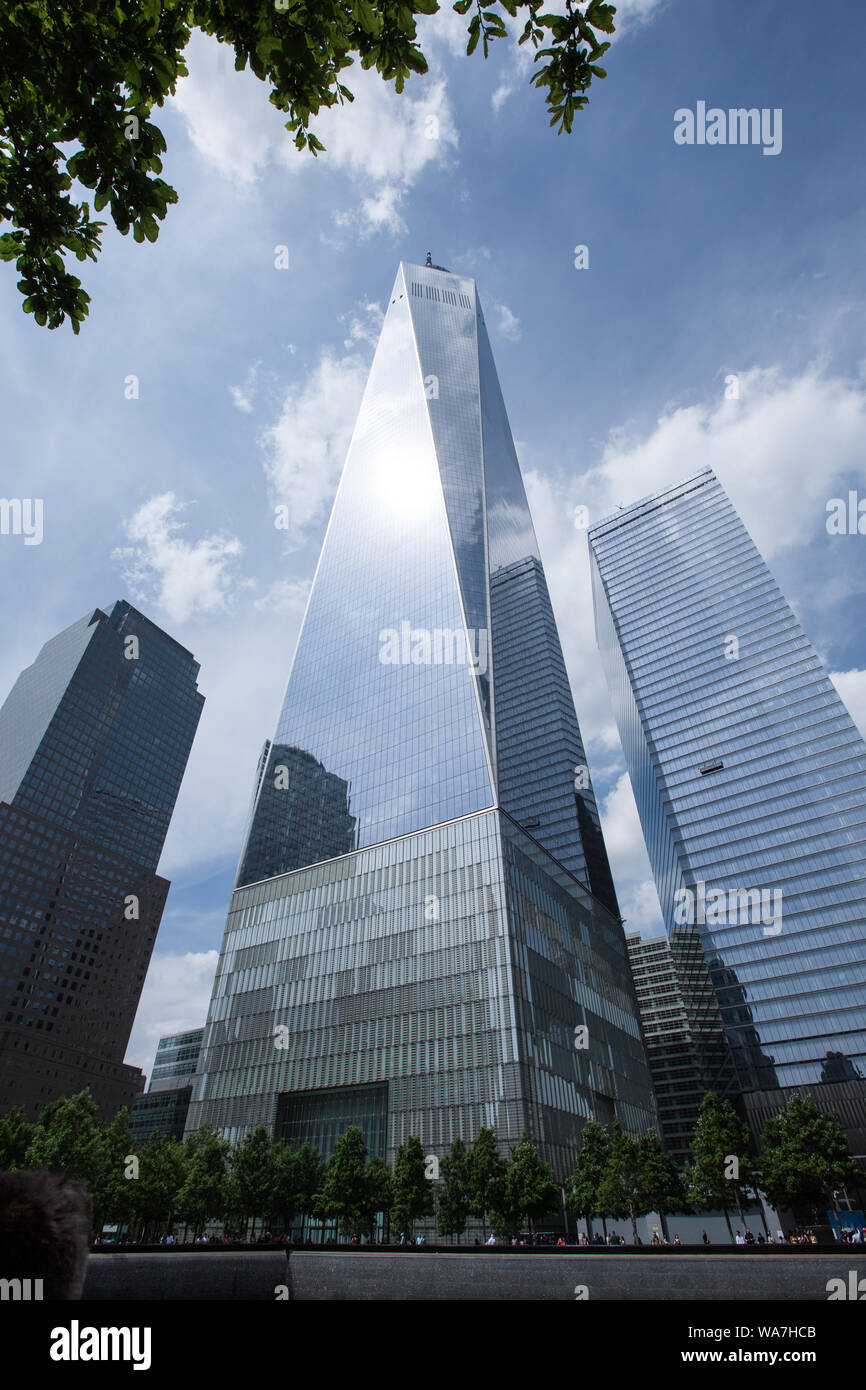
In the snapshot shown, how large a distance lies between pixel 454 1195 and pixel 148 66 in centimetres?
5022

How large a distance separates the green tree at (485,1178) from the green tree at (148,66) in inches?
1868

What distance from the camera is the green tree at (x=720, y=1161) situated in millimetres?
40781

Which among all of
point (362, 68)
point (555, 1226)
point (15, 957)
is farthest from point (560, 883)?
point (15, 957)

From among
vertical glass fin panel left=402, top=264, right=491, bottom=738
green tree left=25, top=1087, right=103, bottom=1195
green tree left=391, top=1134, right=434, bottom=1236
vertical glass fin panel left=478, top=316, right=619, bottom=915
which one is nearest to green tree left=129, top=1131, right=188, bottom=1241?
green tree left=25, top=1087, right=103, bottom=1195

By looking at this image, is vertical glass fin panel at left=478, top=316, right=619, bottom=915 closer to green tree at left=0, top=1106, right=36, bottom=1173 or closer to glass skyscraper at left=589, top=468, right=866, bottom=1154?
glass skyscraper at left=589, top=468, right=866, bottom=1154

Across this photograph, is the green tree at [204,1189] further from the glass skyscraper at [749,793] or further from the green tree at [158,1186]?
the glass skyscraper at [749,793]

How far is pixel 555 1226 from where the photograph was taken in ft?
167

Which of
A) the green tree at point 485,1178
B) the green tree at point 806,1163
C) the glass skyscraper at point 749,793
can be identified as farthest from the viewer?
the glass skyscraper at point 749,793

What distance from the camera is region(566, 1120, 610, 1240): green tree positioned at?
141 ft

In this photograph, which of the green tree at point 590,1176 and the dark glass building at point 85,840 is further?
the dark glass building at point 85,840

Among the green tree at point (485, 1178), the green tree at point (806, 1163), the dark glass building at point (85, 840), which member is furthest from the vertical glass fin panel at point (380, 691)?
the dark glass building at point (85, 840)

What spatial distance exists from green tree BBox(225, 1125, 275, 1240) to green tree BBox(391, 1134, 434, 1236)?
895 centimetres
